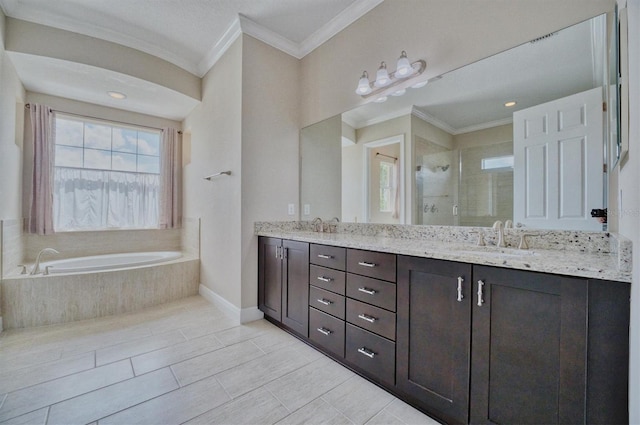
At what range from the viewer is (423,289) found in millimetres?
1391

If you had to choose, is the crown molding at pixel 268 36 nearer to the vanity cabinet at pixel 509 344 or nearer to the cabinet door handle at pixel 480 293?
the vanity cabinet at pixel 509 344

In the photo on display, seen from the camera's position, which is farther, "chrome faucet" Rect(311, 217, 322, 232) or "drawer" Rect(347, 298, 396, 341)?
"chrome faucet" Rect(311, 217, 322, 232)

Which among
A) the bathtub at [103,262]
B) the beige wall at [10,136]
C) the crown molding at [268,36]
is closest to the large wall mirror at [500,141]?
the crown molding at [268,36]

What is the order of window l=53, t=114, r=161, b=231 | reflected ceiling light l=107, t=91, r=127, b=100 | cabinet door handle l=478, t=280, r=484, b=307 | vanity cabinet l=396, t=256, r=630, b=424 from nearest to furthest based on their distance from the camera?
vanity cabinet l=396, t=256, r=630, b=424
cabinet door handle l=478, t=280, r=484, b=307
reflected ceiling light l=107, t=91, r=127, b=100
window l=53, t=114, r=161, b=231

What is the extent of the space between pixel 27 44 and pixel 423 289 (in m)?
3.80

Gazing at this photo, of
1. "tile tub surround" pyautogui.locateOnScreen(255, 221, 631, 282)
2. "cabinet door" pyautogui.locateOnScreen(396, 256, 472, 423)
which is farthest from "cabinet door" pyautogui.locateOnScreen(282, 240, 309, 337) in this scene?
"cabinet door" pyautogui.locateOnScreen(396, 256, 472, 423)

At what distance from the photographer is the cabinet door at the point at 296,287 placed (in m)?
2.15

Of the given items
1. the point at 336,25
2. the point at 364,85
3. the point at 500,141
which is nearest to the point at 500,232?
the point at 500,141

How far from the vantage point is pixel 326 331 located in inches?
76.9

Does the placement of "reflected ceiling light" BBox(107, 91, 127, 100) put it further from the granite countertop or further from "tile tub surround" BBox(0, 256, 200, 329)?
the granite countertop

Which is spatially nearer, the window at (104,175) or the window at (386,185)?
the window at (386,185)

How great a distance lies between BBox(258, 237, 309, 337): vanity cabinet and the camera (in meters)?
2.17

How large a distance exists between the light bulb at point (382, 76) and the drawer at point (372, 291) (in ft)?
4.84

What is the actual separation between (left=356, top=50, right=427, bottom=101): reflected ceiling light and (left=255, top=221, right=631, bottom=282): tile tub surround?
3.65ft
